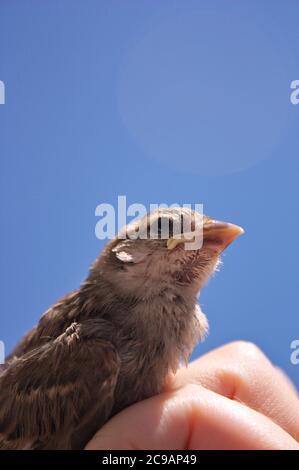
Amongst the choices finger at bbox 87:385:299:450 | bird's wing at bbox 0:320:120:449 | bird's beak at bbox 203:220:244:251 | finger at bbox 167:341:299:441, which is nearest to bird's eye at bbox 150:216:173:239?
bird's beak at bbox 203:220:244:251

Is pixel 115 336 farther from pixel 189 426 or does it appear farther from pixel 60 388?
pixel 189 426

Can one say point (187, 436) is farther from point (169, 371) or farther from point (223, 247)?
point (223, 247)

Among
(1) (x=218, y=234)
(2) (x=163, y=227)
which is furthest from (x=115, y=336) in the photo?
(1) (x=218, y=234)

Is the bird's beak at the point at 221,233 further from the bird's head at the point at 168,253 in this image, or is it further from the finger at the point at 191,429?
the finger at the point at 191,429

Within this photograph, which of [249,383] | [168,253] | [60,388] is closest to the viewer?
[60,388]

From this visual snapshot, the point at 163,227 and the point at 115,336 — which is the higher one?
the point at 163,227

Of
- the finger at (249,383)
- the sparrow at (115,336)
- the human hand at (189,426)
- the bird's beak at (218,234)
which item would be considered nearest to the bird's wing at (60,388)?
the sparrow at (115,336)
